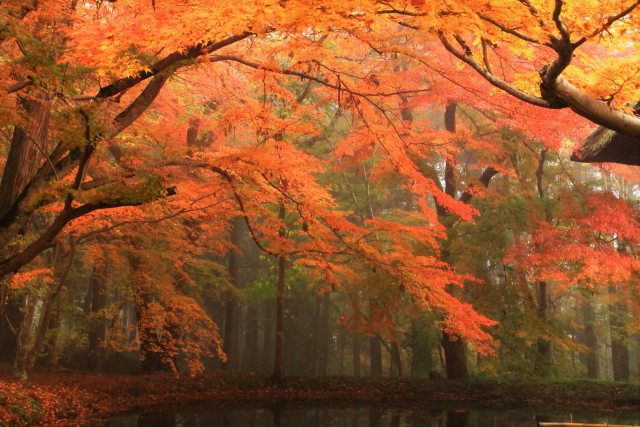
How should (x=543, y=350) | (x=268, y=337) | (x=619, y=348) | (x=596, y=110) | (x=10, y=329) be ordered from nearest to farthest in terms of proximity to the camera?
(x=596, y=110)
(x=543, y=350)
(x=10, y=329)
(x=619, y=348)
(x=268, y=337)

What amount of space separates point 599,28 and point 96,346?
54.2ft

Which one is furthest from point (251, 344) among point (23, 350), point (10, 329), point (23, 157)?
point (23, 157)

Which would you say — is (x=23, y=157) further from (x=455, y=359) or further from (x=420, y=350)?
(x=420, y=350)

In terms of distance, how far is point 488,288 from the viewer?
1318 centimetres

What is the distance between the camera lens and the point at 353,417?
471 inches

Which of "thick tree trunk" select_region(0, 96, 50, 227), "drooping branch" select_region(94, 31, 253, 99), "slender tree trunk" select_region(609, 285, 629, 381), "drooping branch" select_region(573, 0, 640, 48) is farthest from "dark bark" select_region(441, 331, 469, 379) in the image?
"drooping branch" select_region(573, 0, 640, 48)

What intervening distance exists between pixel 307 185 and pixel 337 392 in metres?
7.68

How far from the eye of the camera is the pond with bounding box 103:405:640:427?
10.4 m

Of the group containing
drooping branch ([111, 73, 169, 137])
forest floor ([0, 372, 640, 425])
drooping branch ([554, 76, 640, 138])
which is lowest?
forest floor ([0, 372, 640, 425])

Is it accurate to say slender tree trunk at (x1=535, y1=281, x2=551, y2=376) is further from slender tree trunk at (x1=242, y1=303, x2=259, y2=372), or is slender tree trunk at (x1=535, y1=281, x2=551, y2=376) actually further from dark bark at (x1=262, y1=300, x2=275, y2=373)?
slender tree trunk at (x1=242, y1=303, x2=259, y2=372)

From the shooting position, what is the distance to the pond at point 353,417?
10445 millimetres

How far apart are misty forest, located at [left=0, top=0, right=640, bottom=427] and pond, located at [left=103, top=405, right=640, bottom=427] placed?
0.11 meters

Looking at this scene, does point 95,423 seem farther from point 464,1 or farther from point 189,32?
point 464,1

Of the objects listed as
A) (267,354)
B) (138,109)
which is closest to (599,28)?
(138,109)
